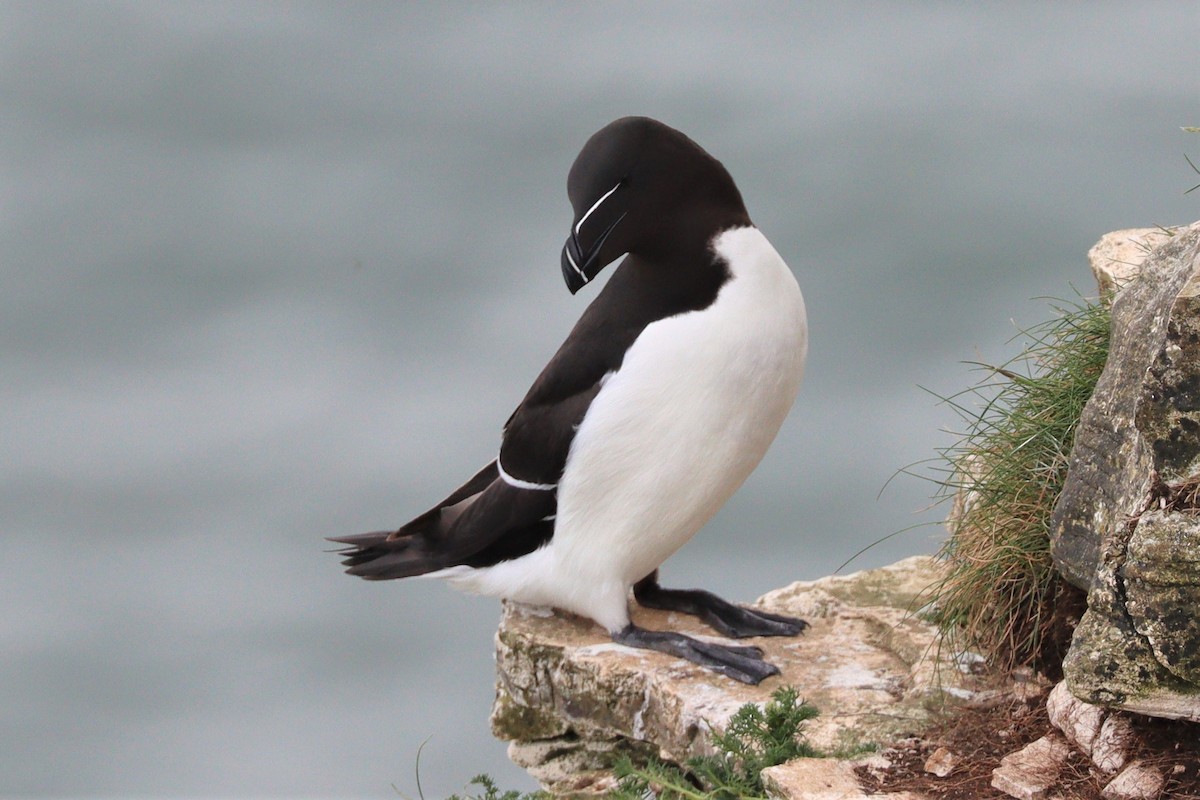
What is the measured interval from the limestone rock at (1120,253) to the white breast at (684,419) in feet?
3.57

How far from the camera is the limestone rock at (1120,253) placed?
219 inches

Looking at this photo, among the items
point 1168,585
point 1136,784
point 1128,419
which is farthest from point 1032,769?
point 1128,419

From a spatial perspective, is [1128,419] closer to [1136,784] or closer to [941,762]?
[1136,784]

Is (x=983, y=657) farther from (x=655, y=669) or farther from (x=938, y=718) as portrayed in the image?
(x=655, y=669)

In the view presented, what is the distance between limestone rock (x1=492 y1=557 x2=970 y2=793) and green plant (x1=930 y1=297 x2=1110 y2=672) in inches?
8.8

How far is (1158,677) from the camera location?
4.07m

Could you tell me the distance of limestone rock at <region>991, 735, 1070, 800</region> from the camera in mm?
4453

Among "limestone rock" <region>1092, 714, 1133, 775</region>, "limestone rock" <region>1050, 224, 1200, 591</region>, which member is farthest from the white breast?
"limestone rock" <region>1092, 714, 1133, 775</region>

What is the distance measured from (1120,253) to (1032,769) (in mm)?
2104

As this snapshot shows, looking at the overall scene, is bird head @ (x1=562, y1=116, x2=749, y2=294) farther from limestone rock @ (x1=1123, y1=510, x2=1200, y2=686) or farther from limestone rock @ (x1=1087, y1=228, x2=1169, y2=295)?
limestone rock @ (x1=1123, y1=510, x2=1200, y2=686)

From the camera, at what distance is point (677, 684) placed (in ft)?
18.0

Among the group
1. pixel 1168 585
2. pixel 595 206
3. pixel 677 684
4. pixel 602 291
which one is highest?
pixel 595 206

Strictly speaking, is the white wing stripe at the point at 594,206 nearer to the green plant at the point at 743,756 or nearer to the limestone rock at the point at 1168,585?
the green plant at the point at 743,756

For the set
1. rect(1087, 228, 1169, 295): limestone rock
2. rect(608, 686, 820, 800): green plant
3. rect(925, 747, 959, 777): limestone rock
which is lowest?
rect(925, 747, 959, 777): limestone rock
